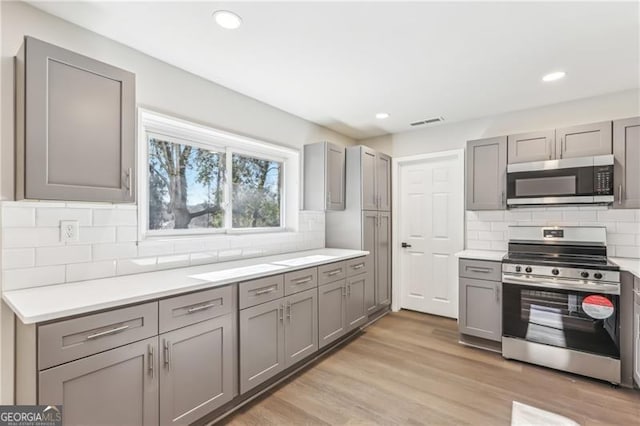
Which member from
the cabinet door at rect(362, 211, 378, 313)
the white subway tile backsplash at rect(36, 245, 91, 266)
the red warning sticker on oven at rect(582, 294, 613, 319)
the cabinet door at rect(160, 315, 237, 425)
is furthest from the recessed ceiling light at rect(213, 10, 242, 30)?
the red warning sticker on oven at rect(582, 294, 613, 319)

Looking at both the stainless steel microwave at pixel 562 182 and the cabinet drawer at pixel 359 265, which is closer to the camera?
the stainless steel microwave at pixel 562 182

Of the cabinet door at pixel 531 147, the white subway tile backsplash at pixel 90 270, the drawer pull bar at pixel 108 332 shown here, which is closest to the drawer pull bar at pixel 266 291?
the drawer pull bar at pixel 108 332

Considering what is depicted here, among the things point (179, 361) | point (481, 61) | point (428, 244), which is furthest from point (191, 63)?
point (428, 244)

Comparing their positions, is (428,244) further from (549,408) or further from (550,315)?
(549,408)

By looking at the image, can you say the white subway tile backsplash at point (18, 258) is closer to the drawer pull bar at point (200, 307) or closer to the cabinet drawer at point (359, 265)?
the drawer pull bar at point (200, 307)

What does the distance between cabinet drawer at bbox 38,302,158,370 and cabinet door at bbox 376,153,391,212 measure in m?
2.99

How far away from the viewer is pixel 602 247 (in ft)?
9.07

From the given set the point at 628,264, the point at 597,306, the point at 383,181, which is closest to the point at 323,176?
the point at 383,181

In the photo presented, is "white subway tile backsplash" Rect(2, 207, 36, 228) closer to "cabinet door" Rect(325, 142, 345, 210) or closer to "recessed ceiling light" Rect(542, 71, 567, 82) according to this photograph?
"cabinet door" Rect(325, 142, 345, 210)

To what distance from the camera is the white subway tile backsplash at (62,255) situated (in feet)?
5.46

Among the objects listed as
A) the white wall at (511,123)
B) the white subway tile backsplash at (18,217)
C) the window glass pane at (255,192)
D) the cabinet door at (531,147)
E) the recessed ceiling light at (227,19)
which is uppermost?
the recessed ceiling light at (227,19)

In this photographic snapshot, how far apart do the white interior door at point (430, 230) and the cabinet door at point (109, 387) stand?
3.32 m

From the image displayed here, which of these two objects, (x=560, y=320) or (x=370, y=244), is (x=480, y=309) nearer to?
(x=560, y=320)

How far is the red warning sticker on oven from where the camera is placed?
2383 millimetres
